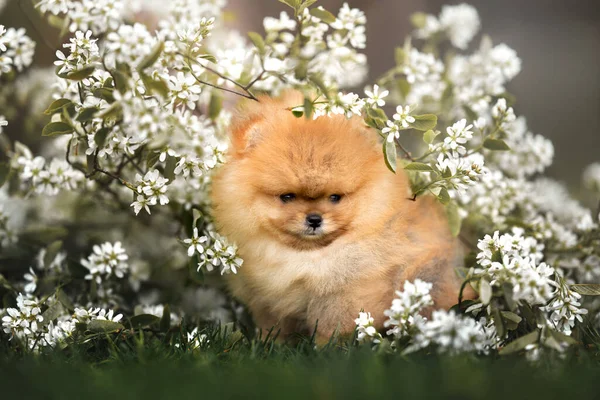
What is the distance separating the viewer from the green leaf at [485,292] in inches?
70.9

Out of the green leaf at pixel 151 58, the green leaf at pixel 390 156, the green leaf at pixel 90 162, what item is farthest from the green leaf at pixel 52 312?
the green leaf at pixel 390 156

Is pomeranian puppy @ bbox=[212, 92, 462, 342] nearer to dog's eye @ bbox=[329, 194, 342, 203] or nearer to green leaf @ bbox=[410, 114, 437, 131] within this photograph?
dog's eye @ bbox=[329, 194, 342, 203]

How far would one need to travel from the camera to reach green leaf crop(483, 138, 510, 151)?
7.34 ft

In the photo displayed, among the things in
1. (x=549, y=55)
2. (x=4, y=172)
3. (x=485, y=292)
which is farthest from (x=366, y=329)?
(x=549, y=55)

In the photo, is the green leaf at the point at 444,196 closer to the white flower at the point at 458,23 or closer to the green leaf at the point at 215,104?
the green leaf at the point at 215,104

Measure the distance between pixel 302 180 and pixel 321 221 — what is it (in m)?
0.15

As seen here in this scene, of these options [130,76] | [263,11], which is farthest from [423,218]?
[263,11]

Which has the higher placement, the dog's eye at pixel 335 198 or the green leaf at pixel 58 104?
the green leaf at pixel 58 104

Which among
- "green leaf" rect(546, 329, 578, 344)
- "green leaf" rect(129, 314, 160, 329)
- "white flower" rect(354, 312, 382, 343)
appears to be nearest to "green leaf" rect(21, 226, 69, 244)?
"green leaf" rect(129, 314, 160, 329)

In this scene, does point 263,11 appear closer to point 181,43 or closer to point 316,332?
point 181,43

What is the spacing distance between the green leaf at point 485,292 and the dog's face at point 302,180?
1.35 feet

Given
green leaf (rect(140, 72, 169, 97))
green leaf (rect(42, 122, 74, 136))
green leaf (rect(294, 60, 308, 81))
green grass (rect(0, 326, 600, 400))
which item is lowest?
green grass (rect(0, 326, 600, 400))

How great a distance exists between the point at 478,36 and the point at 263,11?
1900 mm

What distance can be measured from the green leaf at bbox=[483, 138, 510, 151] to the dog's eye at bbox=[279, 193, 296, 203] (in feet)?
2.58
